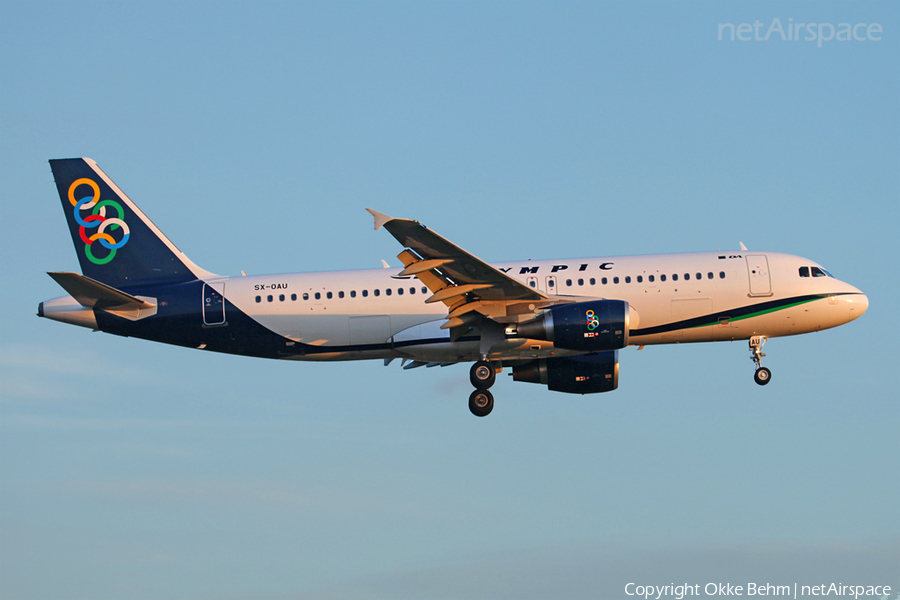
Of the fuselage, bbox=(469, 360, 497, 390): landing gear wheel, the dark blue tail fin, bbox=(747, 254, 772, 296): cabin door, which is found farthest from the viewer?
the dark blue tail fin

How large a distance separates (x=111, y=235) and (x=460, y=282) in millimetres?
14367

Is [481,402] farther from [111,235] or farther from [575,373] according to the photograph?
[111,235]

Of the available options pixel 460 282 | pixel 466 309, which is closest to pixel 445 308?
pixel 466 309

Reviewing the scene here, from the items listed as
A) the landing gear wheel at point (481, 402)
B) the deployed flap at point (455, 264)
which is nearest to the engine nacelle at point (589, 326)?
the deployed flap at point (455, 264)

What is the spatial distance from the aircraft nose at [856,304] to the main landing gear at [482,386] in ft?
42.9

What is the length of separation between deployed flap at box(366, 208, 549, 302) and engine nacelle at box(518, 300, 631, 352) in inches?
42.2

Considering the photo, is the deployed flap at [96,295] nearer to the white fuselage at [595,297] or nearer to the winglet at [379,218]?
the white fuselage at [595,297]

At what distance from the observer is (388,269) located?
124ft

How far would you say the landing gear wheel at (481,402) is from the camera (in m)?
37.4

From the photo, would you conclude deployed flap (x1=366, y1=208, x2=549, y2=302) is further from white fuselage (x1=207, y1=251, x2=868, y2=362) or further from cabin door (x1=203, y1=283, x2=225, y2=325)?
cabin door (x1=203, y1=283, x2=225, y2=325)

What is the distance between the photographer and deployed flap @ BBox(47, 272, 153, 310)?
34.8 metres

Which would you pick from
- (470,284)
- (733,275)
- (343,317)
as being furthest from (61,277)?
(733,275)

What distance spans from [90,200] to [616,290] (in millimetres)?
20329

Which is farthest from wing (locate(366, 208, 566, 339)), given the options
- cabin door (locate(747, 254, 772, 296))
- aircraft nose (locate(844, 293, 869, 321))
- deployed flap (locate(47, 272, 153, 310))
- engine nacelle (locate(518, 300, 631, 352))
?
aircraft nose (locate(844, 293, 869, 321))
